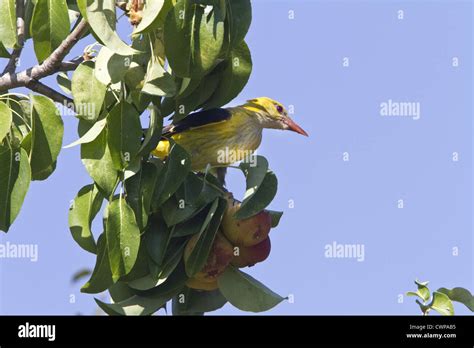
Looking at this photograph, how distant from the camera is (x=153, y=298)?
9.45ft

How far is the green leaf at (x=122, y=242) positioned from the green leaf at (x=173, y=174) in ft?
0.41

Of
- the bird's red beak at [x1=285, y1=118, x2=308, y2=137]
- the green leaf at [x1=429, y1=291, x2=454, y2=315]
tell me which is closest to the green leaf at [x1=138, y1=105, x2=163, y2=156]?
the green leaf at [x1=429, y1=291, x2=454, y2=315]

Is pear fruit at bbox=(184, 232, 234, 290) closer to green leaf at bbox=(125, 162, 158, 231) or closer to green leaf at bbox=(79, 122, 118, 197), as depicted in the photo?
green leaf at bbox=(125, 162, 158, 231)

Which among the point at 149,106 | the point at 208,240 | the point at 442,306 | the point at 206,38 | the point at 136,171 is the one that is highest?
the point at 206,38

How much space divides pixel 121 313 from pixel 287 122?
7.46 ft

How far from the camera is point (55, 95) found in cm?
294

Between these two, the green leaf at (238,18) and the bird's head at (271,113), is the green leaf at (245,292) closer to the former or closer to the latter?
the green leaf at (238,18)

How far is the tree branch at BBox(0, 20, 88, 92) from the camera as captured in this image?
9.40 feet

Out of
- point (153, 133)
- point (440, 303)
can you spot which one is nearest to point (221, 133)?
point (153, 133)

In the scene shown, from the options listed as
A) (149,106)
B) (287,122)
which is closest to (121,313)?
(149,106)

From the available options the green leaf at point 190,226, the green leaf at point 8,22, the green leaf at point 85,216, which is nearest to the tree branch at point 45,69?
the green leaf at point 8,22

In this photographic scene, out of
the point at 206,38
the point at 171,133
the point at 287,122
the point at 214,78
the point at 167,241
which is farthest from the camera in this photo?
the point at 287,122

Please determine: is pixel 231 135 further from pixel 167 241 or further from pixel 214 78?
pixel 167 241

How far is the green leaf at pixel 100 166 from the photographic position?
2.66m
